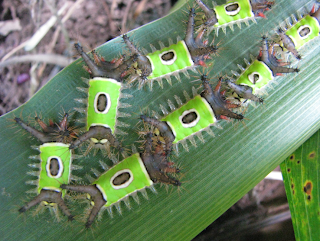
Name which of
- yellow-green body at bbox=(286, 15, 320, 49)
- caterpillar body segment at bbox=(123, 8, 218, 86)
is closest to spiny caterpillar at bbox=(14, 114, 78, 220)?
caterpillar body segment at bbox=(123, 8, 218, 86)

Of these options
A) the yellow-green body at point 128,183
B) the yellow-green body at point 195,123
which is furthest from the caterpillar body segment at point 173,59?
the yellow-green body at point 128,183

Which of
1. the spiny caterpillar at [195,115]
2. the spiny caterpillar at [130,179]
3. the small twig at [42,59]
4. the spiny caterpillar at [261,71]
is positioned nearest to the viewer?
the spiny caterpillar at [130,179]

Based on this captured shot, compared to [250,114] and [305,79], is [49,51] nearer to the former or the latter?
[250,114]

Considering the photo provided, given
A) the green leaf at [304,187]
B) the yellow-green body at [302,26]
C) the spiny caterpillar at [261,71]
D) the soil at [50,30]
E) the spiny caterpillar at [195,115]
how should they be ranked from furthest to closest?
1. the soil at [50,30]
2. the yellow-green body at [302,26]
3. the spiny caterpillar at [261,71]
4. the spiny caterpillar at [195,115]
5. the green leaf at [304,187]

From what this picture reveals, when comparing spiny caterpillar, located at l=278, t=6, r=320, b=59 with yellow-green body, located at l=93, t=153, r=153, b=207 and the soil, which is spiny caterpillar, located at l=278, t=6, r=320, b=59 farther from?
yellow-green body, located at l=93, t=153, r=153, b=207

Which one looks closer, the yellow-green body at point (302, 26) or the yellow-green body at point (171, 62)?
the yellow-green body at point (171, 62)

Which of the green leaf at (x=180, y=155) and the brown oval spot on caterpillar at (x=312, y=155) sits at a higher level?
the green leaf at (x=180, y=155)

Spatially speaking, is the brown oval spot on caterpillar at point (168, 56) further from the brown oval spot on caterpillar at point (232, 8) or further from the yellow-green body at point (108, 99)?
the brown oval spot on caterpillar at point (232, 8)
